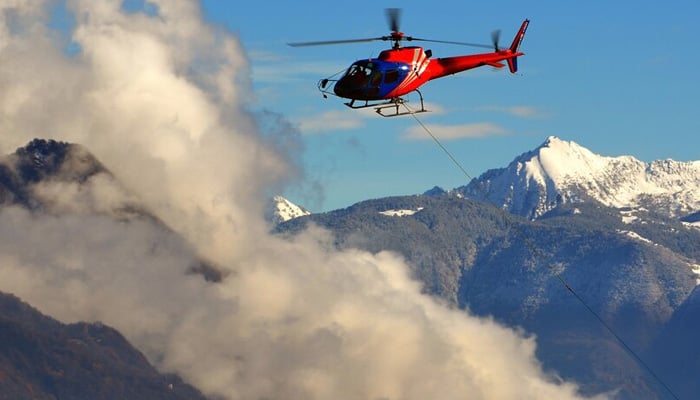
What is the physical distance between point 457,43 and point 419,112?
14.3 metres

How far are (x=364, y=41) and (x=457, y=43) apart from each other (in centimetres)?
1709

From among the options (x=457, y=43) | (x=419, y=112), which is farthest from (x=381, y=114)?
(x=457, y=43)

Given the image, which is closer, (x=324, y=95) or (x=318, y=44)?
(x=318, y=44)

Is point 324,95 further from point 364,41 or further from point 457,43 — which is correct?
point 457,43

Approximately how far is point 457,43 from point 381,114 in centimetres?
1898

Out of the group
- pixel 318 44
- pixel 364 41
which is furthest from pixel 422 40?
pixel 318 44

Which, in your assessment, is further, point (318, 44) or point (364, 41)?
point (364, 41)

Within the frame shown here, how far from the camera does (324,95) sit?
19838cm

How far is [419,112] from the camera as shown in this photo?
642 feet

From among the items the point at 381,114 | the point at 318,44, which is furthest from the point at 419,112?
the point at 318,44

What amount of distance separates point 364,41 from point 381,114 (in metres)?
10.1

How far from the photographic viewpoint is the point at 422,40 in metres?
199

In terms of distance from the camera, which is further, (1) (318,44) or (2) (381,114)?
(2) (381,114)

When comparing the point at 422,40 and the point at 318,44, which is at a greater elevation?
the point at 422,40
